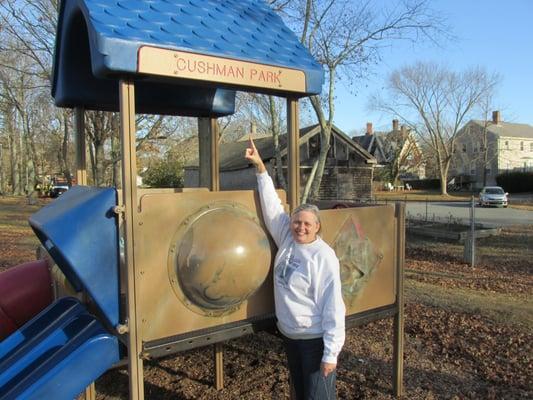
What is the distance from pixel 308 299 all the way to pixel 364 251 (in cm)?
95

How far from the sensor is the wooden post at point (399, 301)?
3.83m

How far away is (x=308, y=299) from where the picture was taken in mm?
2732

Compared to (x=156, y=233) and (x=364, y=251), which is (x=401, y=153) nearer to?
(x=364, y=251)

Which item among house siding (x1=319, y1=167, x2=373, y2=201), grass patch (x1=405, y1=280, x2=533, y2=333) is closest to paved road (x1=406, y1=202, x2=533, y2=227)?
house siding (x1=319, y1=167, x2=373, y2=201)

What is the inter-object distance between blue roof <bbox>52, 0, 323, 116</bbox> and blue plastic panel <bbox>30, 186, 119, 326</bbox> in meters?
0.68

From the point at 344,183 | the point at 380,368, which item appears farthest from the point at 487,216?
the point at 380,368

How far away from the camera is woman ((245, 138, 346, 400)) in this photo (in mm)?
2641

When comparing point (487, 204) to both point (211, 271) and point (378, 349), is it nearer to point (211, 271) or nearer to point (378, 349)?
point (378, 349)

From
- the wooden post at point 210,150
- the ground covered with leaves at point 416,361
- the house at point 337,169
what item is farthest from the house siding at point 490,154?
the wooden post at point 210,150

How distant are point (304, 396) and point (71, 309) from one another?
5.05 ft

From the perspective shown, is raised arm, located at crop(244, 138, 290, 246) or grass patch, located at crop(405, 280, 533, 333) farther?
grass patch, located at crop(405, 280, 533, 333)

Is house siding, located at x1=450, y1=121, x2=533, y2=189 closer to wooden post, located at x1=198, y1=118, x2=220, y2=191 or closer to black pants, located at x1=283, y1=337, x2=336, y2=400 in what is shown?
wooden post, located at x1=198, y1=118, x2=220, y2=191

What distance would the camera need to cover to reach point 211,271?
2627mm

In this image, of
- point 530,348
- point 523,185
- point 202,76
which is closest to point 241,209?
point 202,76
